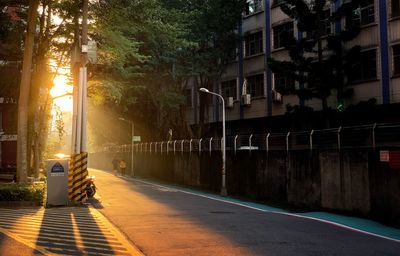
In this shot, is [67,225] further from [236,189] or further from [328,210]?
[236,189]

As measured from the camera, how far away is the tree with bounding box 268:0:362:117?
28.7 meters

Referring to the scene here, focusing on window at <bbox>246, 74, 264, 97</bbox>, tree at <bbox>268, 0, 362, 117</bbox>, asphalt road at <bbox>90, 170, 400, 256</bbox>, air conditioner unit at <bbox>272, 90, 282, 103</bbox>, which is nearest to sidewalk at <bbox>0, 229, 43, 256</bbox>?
asphalt road at <bbox>90, 170, 400, 256</bbox>

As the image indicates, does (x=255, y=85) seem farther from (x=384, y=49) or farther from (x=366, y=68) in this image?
(x=384, y=49)

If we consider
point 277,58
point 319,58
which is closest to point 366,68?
point 319,58

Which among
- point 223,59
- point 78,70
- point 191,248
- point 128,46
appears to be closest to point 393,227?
point 191,248

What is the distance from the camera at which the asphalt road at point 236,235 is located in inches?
421

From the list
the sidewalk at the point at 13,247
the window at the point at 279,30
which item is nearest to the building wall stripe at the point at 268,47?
the window at the point at 279,30

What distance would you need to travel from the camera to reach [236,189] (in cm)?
3169

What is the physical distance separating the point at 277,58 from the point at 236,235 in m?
27.3

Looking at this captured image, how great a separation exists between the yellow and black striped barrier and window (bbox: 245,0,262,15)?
24.0 metres

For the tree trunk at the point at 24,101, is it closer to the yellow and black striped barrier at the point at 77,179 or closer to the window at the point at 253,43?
the yellow and black striped barrier at the point at 77,179

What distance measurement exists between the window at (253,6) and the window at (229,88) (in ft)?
18.7

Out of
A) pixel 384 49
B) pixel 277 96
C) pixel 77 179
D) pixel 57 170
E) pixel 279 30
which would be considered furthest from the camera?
pixel 279 30

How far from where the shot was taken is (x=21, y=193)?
61.6 ft
